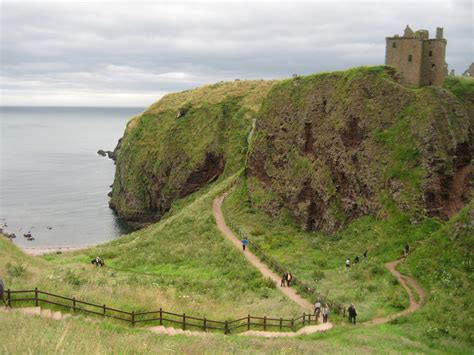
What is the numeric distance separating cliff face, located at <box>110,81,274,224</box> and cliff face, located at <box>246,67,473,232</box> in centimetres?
2108

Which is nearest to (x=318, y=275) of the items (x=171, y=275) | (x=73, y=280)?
(x=171, y=275)

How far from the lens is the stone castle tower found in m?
41.6

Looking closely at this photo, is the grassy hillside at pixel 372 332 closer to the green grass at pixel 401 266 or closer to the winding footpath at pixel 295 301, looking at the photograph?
the green grass at pixel 401 266

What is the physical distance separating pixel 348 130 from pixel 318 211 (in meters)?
8.25

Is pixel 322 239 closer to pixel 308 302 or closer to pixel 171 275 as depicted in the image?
pixel 171 275

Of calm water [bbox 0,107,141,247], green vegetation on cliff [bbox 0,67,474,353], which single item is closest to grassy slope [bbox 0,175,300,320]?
green vegetation on cliff [bbox 0,67,474,353]

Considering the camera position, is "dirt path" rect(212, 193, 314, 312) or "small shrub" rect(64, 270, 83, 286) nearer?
"small shrub" rect(64, 270, 83, 286)

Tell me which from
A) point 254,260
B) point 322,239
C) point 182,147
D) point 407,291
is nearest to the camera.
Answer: point 407,291

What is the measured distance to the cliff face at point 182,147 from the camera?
253 ft

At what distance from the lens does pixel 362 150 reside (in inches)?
1646

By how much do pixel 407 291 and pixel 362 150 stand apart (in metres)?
16.4

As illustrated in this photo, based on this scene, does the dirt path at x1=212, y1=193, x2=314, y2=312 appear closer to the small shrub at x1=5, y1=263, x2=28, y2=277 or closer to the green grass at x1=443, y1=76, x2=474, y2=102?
the small shrub at x1=5, y1=263, x2=28, y2=277

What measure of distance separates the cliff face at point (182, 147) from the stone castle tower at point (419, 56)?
3331cm

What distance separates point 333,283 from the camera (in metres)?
31.3
